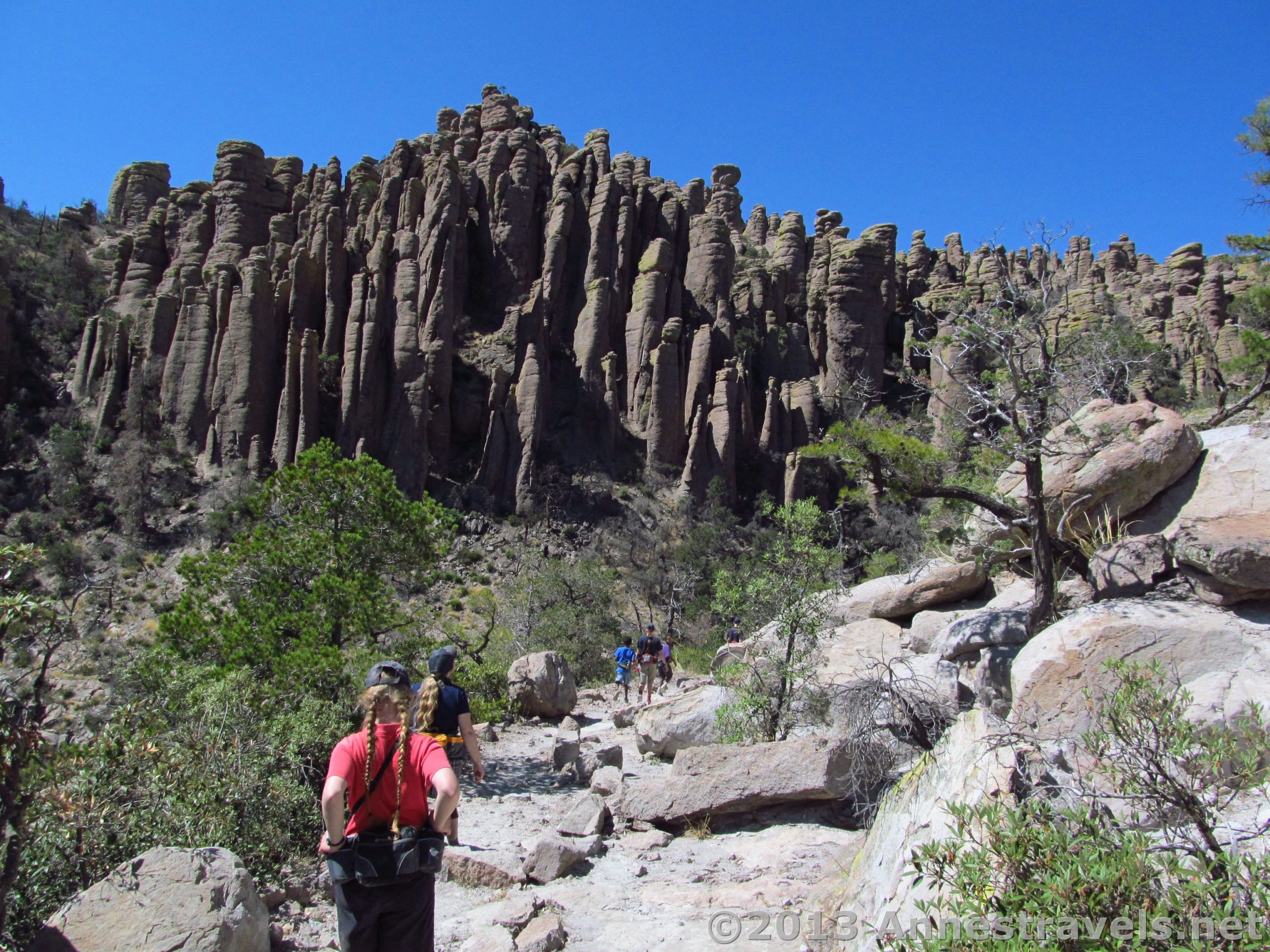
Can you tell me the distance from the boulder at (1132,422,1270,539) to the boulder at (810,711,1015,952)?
16.8 ft

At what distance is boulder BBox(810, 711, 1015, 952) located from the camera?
14.2 feet

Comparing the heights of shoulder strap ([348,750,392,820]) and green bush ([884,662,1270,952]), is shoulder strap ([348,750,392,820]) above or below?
above

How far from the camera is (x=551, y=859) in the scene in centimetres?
694

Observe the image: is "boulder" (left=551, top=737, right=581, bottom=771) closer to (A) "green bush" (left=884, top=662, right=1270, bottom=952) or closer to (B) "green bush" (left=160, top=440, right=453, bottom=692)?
(B) "green bush" (left=160, top=440, right=453, bottom=692)

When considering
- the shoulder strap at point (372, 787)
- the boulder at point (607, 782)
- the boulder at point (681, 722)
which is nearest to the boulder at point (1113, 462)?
the boulder at point (681, 722)

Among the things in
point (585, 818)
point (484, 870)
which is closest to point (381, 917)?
point (484, 870)

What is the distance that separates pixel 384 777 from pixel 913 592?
425 inches

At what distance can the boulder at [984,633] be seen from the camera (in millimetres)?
9305

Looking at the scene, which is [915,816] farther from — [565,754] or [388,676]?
[565,754]

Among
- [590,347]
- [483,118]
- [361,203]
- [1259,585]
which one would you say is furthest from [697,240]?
[1259,585]

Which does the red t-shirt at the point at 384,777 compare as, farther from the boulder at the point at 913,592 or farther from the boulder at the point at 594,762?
the boulder at the point at 913,592

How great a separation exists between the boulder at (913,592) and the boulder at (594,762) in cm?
362

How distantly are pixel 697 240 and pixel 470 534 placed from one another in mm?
25178

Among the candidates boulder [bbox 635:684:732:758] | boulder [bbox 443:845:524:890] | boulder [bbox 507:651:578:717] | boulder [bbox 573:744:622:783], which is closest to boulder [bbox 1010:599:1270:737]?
boulder [bbox 635:684:732:758]
